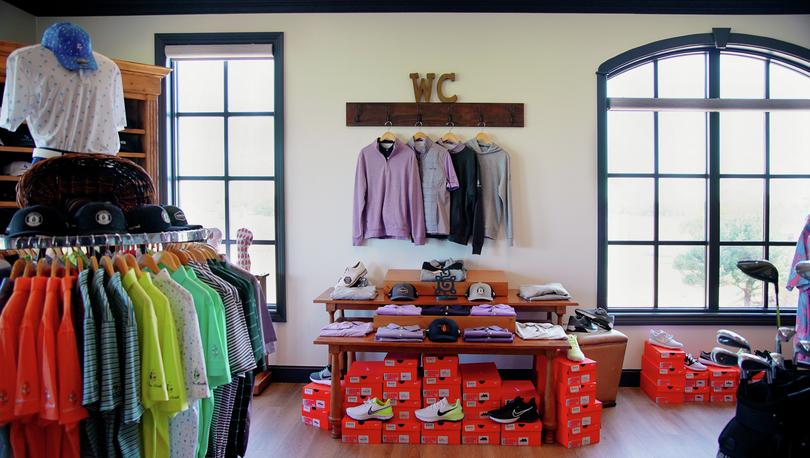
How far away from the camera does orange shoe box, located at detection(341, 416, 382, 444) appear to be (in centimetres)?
281

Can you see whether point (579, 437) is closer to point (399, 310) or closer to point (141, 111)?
point (399, 310)

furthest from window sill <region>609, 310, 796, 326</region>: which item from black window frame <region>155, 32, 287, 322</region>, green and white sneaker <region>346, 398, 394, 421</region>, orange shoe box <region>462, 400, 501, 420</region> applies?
black window frame <region>155, 32, 287, 322</region>

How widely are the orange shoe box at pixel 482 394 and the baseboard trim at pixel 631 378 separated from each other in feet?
4.89

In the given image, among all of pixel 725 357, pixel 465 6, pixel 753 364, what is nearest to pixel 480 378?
pixel 725 357

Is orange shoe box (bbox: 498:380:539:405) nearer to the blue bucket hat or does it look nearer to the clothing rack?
the clothing rack

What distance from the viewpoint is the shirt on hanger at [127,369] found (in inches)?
53.2

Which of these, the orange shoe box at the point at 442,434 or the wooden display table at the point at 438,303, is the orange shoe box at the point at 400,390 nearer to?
the orange shoe box at the point at 442,434

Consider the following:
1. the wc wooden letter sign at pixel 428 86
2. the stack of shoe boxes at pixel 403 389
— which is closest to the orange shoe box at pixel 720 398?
the stack of shoe boxes at pixel 403 389

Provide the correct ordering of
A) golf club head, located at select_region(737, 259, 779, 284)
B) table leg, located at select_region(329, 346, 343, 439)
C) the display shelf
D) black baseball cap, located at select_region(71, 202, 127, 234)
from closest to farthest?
the display shelf, black baseball cap, located at select_region(71, 202, 127, 234), golf club head, located at select_region(737, 259, 779, 284), table leg, located at select_region(329, 346, 343, 439)

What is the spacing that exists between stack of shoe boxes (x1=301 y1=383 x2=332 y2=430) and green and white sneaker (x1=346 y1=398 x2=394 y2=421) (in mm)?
233

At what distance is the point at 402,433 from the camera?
2.81 meters

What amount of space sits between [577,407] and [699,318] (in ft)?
5.84

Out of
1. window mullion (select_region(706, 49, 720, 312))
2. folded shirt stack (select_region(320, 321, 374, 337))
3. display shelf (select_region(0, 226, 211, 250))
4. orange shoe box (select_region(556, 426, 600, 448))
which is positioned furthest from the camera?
window mullion (select_region(706, 49, 720, 312))

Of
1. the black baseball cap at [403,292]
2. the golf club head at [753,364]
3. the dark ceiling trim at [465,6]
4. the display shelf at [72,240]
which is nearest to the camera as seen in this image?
the display shelf at [72,240]
